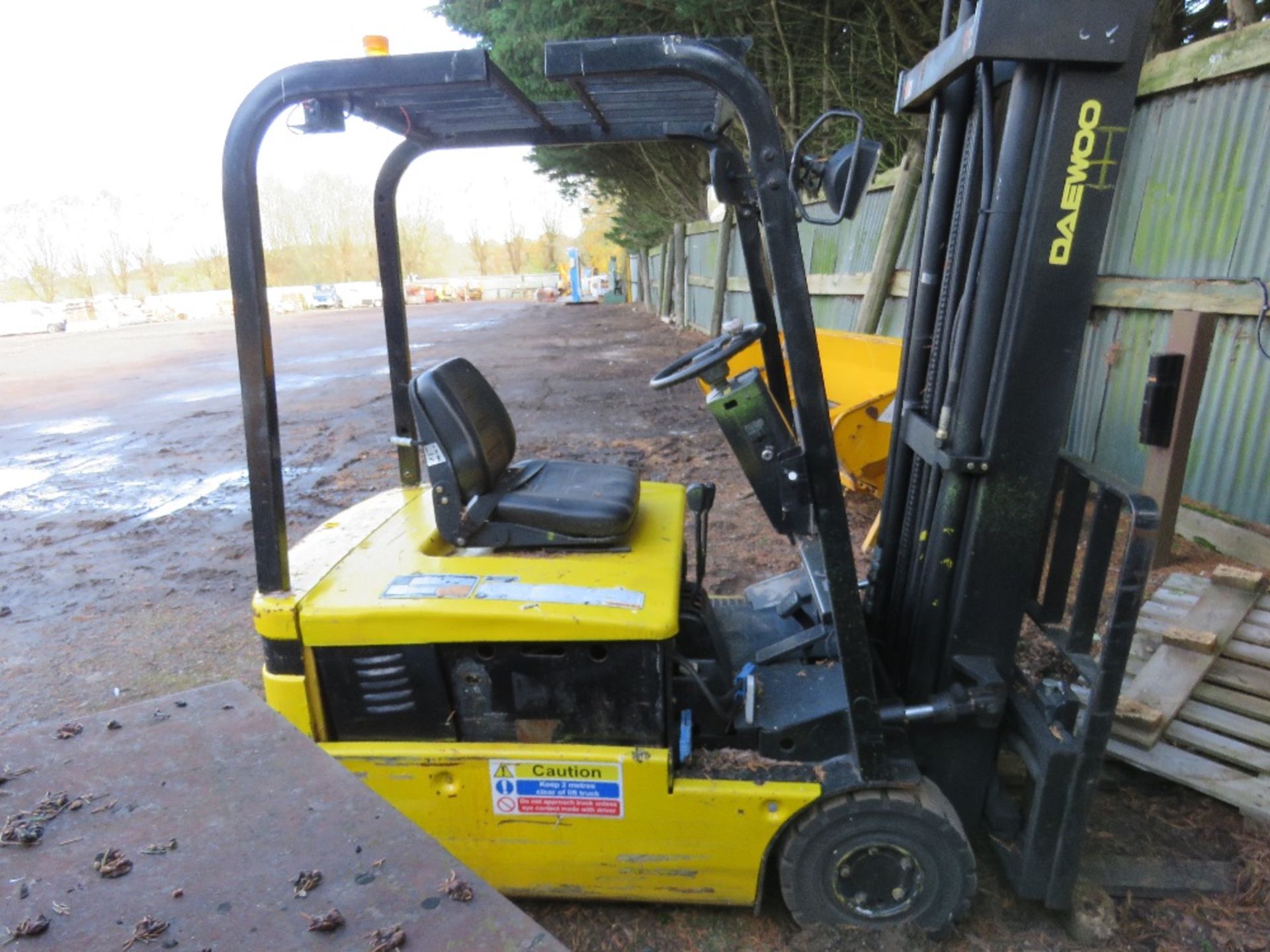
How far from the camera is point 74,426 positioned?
1096 centimetres

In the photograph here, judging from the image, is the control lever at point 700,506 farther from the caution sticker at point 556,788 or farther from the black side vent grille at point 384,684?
the black side vent grille at point 384,684

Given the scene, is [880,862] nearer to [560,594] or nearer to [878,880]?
[878,880]

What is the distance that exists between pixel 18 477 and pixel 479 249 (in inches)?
2496

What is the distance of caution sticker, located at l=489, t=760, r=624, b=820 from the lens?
85.7 inches

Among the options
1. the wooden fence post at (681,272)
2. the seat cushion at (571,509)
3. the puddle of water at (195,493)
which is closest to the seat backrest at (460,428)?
the seat cushion at (571,509)

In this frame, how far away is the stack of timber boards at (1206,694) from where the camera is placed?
8.66 feet

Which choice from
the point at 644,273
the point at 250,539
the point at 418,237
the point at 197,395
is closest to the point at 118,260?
the point at 418,237

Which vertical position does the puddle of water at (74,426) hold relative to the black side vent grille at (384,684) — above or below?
below

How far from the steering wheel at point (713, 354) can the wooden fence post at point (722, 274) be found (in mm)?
12238

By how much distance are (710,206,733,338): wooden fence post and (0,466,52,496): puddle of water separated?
1004 cm

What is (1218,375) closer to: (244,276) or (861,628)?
(861,628)

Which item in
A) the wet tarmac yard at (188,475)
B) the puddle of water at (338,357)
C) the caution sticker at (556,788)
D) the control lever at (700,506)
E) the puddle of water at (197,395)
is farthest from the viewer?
the puddle of water at (338,357)

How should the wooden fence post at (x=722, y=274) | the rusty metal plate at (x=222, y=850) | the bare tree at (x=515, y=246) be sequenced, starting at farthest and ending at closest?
the bare tree at (x=515, y=246), the wooden fence post at (x=722, y=274), the rusty metal plate at (x=222, y=850)

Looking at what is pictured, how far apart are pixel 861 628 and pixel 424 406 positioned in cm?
142
